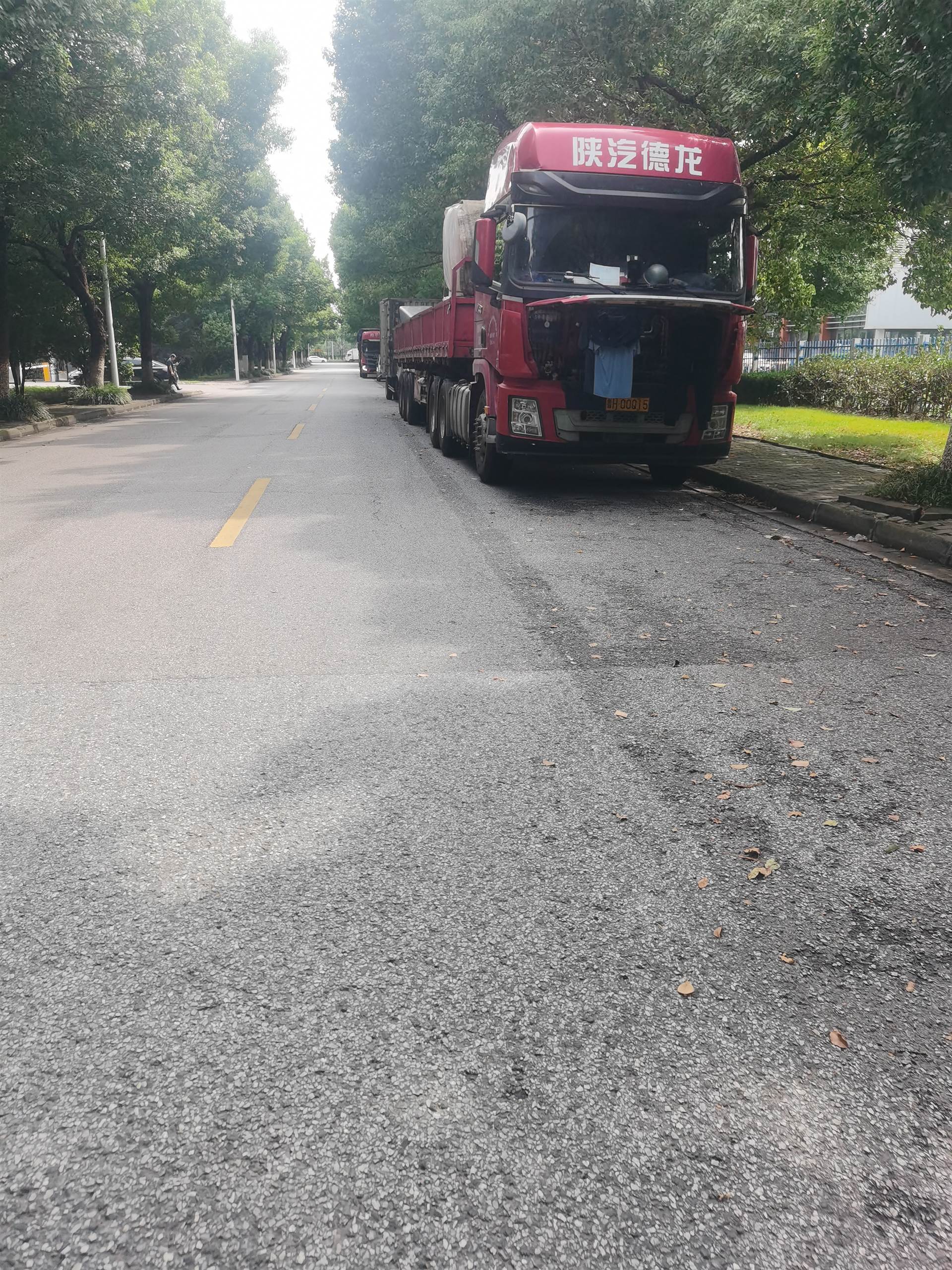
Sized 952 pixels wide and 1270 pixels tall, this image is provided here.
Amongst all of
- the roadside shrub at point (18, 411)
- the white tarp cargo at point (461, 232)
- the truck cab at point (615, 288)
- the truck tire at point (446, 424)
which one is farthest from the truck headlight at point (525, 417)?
the roadside shrub at point (18, 411)

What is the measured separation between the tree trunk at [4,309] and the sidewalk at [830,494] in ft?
52.9

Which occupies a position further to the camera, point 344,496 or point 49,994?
point 344,496

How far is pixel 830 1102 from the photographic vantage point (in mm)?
2211

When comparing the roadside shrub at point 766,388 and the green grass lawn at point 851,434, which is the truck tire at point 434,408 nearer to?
the green grass lawn at point 851,434

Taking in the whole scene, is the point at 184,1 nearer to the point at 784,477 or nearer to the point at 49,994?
the point at 784,477

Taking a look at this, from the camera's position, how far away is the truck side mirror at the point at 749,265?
10.6 m

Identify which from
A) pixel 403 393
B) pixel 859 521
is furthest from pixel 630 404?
pixel 403 393

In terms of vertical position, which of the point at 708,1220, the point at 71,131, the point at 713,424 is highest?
the point at 71,131

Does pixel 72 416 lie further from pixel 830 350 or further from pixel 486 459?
pixel 830 350

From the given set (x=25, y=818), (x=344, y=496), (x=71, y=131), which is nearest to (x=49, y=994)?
(x=25, y=818)

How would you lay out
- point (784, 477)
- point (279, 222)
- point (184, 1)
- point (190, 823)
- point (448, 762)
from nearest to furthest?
point (190, 823), point (448, 762), point (784, 477), point (184, 1), point (279, 222)

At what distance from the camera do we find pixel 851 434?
16531 mm

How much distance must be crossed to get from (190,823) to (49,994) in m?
0.98

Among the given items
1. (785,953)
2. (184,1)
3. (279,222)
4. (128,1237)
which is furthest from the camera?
(279,222)
